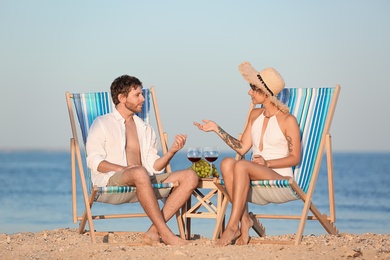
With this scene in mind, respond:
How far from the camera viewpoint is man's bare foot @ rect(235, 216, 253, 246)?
19.6ft

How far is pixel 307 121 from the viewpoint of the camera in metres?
6.43

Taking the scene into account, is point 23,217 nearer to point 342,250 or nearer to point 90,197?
point 90,197

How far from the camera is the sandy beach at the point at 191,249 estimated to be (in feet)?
17.8

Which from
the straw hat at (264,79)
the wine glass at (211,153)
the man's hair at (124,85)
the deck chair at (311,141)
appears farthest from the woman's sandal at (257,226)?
the man's hair at (124,85)

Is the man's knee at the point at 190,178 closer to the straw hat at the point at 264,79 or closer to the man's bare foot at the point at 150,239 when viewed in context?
the man's bare foot at the point at 150,239

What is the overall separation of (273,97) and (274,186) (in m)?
0.72

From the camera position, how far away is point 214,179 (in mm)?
5992

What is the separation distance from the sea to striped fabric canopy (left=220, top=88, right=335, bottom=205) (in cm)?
234

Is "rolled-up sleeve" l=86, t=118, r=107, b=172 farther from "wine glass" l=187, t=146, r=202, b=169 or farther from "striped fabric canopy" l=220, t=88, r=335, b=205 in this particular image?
"striped fabric canopy" l=220, t=88, r=335, b=205

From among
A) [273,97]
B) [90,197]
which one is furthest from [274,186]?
[90,197]

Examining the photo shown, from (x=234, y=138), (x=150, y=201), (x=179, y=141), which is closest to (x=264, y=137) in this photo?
(x=234, y=138)

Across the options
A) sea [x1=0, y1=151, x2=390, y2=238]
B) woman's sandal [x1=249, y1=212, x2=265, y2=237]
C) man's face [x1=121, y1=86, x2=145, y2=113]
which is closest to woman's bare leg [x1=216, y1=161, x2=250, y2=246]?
woman's sandal [x1=249, y1=212, x2=265, y2=237]

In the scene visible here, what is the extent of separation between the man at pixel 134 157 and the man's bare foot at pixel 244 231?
15.7 inches

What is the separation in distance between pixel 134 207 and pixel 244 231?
774cm
